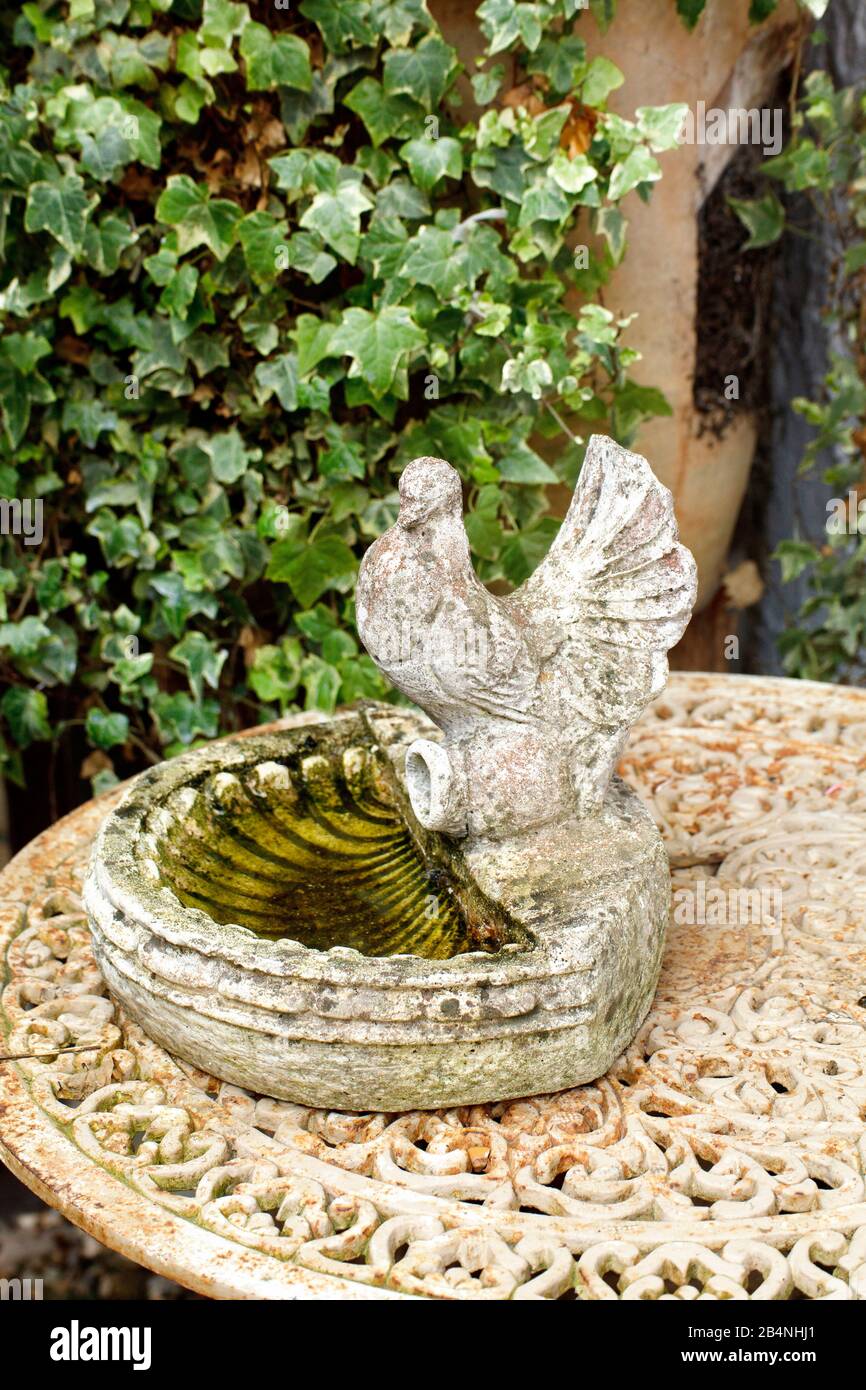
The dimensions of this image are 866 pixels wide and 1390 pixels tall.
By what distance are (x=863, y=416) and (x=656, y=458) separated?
0.75m

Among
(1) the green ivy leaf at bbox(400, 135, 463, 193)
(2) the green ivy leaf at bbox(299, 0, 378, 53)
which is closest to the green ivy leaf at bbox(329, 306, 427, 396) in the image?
(1) the green ivy leaf at bbox(400, 135, 463, 193)

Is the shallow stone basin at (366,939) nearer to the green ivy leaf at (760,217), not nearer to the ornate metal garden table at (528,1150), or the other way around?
the ornate metal garden table at (528,1150)

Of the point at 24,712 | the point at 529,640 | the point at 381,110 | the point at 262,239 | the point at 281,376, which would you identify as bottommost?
the point at 24,712

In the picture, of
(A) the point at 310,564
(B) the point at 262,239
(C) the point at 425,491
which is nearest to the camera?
(C) the point at 425,491

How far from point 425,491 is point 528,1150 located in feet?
2.69

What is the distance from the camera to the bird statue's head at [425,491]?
181 cm

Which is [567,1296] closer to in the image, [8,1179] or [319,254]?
[319,254]

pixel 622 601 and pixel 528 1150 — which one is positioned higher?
pixel 622 601

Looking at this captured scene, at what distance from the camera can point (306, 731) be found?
2.38m

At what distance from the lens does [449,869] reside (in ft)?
6.52

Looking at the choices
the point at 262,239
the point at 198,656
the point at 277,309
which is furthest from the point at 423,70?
the point at 198,656

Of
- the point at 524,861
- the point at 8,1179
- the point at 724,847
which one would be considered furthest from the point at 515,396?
the point at 8,1179

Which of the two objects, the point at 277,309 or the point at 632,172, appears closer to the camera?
the point at 632,172

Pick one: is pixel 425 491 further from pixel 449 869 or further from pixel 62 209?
pixel 62 209
